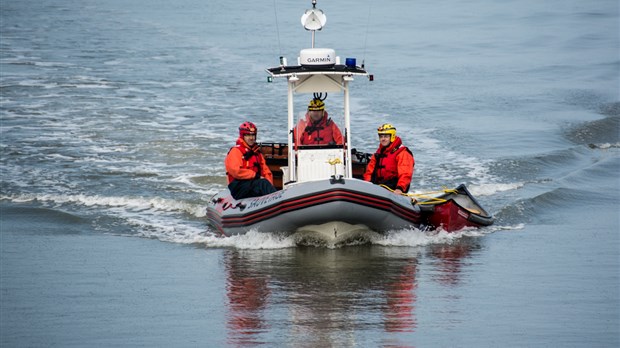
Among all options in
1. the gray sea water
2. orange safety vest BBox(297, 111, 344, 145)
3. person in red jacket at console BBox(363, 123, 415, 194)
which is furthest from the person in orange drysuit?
the gray sea water

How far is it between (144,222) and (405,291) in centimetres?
474

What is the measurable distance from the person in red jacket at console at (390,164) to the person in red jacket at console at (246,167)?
124 centimetres

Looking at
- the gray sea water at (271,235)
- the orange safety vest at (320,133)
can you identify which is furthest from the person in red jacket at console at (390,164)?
the gray sea water at (271,235)

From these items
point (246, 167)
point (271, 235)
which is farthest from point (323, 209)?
point (246, 167)

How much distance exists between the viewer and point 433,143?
1961 cm

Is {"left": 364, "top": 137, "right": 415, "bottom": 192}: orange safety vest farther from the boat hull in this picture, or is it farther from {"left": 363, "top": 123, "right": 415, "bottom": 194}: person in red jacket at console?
the boat hull

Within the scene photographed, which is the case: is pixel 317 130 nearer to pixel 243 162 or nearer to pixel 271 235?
pixel 243 162

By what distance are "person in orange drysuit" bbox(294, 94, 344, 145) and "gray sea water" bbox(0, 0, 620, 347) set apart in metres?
1.34

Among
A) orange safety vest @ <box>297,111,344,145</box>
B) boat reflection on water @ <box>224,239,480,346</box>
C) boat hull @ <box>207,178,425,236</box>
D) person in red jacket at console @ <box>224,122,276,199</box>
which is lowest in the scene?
boat reflection on water @ <box>224,239,480,346</box>

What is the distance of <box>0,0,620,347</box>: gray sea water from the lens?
9523 millimetres

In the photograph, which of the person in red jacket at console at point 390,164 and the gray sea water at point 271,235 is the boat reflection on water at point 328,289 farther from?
the person in red jacket at console at point 390,164

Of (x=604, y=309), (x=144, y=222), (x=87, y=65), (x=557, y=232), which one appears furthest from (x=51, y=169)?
(x=87, y=65)

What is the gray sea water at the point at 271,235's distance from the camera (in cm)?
952

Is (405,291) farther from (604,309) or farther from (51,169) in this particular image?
(51,169)
